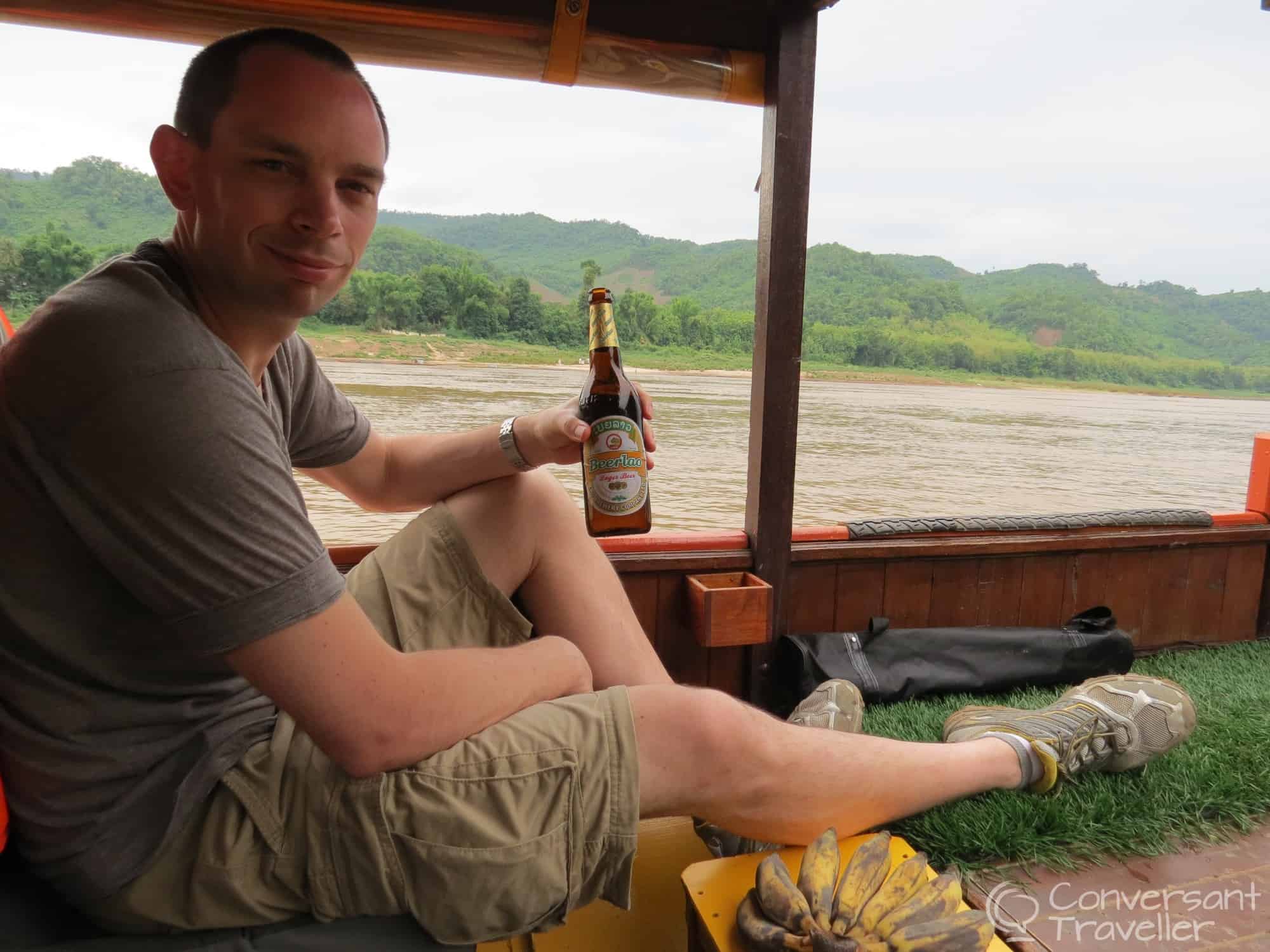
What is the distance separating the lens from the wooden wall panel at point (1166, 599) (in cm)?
293

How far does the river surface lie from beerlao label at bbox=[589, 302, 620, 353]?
0.92 feet

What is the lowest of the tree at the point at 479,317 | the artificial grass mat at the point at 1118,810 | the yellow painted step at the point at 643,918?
the yellow painted step at the point at 643,918

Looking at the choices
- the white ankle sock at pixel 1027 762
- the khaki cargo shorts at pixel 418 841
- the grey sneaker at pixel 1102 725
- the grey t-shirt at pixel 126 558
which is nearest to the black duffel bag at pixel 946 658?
the grey sneaker at pixel 1102 725

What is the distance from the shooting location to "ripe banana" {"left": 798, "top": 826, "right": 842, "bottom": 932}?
3.58ft

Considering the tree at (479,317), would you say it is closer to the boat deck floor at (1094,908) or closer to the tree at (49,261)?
the tree at (49,261)

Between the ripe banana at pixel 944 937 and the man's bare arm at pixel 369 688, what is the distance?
607mm

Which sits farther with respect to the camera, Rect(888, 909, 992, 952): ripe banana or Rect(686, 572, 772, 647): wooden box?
Rect(686, 572, 772, 647): wooden box

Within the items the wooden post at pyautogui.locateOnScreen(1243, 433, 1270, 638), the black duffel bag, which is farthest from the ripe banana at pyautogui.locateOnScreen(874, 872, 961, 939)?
the wooden post at pyautogui.locateOnScreen(1243, 433, 1270, 638)

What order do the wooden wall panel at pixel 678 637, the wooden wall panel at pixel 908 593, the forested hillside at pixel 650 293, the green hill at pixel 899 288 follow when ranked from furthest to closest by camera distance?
the green hill at pixel 899 288, the forested hillside at pixel 650 293, the wooden wall panel at pixel 908 593, the wooden wall panel at pixel 678 637

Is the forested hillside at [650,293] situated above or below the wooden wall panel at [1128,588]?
above

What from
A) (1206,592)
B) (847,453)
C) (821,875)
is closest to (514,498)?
(821,875)

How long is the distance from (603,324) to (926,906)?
118 cm

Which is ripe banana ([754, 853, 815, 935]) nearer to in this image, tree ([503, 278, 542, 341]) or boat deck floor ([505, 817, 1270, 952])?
boat deck floor ([505, 817, 1270, 952])

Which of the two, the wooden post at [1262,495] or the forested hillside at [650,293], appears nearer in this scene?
the forested hillside at [650,293]
